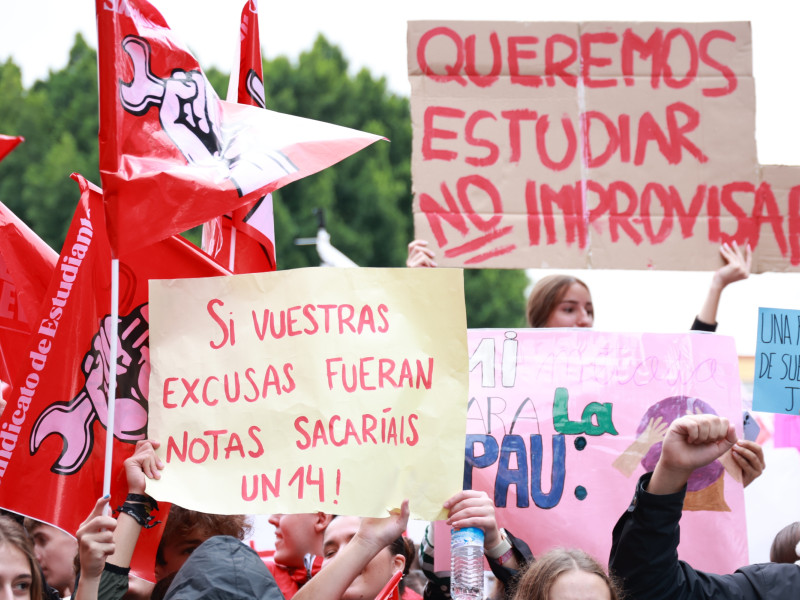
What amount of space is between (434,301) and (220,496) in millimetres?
780

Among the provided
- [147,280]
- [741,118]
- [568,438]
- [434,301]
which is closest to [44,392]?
[147,280]

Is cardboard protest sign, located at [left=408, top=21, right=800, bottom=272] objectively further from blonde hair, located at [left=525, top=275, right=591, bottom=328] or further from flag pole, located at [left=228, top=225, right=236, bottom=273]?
flag pole, located at [left=228, top=225, right=236, bottom=273]

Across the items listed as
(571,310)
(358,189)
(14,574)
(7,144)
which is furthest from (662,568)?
(358,189)

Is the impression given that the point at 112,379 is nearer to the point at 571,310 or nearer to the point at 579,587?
the point at 579,587

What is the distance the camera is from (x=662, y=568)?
2.71 metres

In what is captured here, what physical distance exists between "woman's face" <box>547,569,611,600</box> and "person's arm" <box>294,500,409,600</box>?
434mm

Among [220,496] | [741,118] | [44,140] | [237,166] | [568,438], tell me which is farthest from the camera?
[44,140]

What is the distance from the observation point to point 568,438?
3.44m

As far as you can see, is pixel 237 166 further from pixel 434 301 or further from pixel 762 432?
pixel 762 432

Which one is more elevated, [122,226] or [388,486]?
[122,226]

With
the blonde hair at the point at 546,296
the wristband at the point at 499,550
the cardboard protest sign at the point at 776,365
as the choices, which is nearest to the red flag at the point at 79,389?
the wristband at the point at 499,550

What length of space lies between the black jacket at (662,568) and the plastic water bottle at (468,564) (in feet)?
1.16

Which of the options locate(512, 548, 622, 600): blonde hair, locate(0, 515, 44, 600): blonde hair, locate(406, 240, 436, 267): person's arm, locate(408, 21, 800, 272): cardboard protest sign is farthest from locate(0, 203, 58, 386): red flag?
locate(512, 548, 622, 600): blonde hair

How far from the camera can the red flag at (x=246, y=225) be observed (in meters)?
Answer: 3.33
